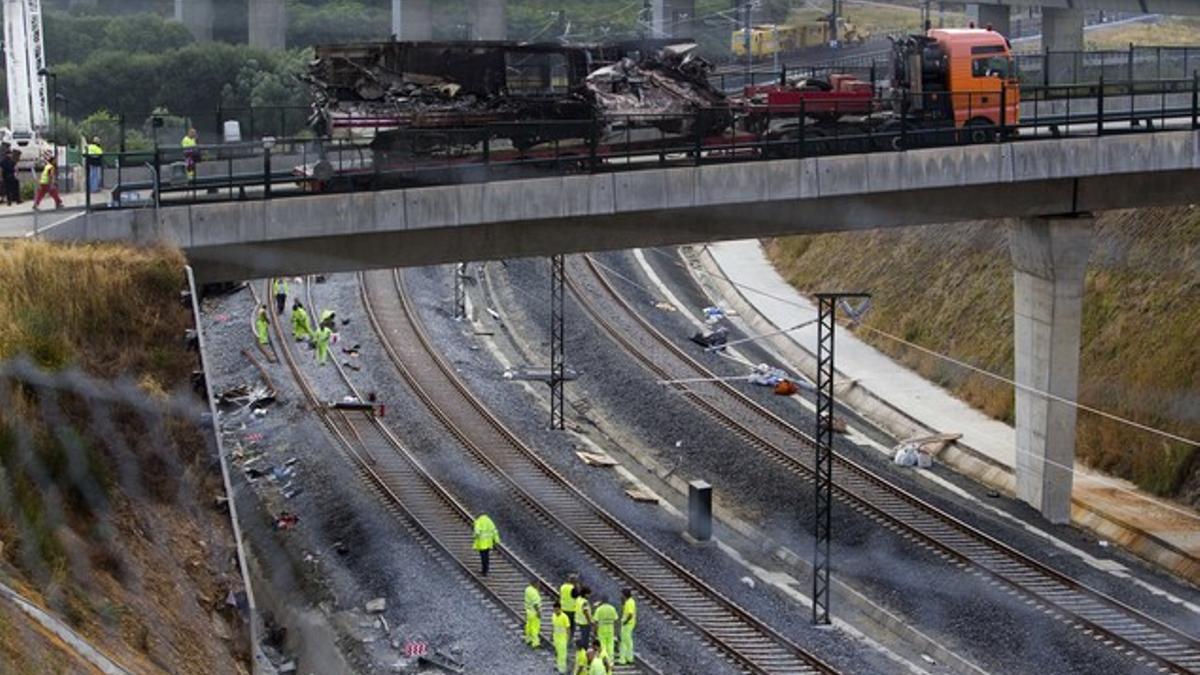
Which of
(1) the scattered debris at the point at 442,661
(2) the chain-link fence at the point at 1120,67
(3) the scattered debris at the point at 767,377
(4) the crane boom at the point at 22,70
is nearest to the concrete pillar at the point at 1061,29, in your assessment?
(2) the chain-link fence at the point at 1120,67

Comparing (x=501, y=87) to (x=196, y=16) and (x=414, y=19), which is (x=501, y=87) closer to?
(x=414, y=19)

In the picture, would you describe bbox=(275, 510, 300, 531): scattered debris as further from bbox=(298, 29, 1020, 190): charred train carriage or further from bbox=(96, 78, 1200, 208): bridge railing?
bbox=(298, 29, 1020, 190): charred train carriage

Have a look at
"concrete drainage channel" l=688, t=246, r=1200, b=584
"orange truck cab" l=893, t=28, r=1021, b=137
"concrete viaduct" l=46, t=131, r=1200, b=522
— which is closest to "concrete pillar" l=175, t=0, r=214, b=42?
"concrete drainage channel" l=688, t=246, r=1200, b=584

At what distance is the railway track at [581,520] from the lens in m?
29.1

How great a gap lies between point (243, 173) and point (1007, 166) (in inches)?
508

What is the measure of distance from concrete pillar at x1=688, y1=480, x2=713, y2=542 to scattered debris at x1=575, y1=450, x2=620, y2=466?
4.69 metres

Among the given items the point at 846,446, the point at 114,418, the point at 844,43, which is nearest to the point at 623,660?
the point at 114,418

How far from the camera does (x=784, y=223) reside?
3375 centimetres

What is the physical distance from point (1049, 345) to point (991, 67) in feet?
23.3

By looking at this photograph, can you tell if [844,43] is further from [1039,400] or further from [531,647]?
[531,647]

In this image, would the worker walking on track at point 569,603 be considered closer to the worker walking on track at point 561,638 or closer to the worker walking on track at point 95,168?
the worker walking on track at point 561,638

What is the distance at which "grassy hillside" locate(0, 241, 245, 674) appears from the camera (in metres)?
22.4

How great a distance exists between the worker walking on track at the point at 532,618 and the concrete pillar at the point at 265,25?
197 feet

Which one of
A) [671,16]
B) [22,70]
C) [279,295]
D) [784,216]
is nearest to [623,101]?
[784,216]
